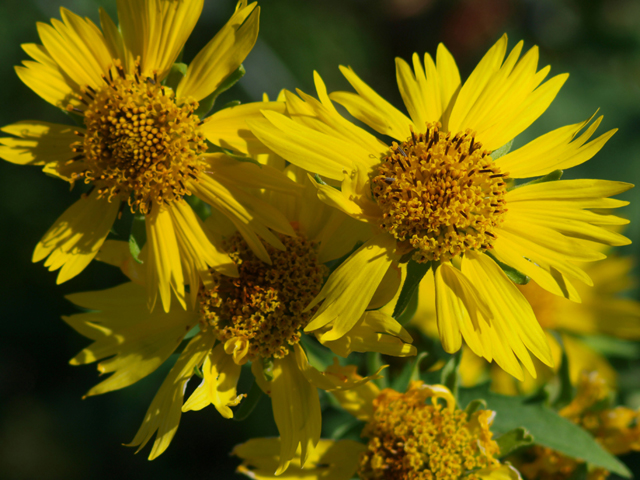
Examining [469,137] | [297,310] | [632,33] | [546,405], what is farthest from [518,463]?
[632,33]

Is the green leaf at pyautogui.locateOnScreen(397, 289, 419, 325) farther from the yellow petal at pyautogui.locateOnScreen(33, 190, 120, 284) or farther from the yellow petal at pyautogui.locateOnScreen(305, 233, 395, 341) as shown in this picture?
the yellow petal at pyautogui.locateOnScreen(33, 190, 120, 284)

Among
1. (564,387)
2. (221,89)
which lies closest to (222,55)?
(221,89)

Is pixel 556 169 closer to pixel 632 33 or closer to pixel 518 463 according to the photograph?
pixel 518 463

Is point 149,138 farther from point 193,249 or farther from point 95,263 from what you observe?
point 95,263

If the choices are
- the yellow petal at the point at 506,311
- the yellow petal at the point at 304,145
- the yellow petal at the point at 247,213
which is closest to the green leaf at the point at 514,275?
the yellow petal at the point at 506,311

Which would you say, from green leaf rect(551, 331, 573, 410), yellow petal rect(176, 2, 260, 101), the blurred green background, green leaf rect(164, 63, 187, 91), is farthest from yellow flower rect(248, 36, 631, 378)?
the blurred green background
